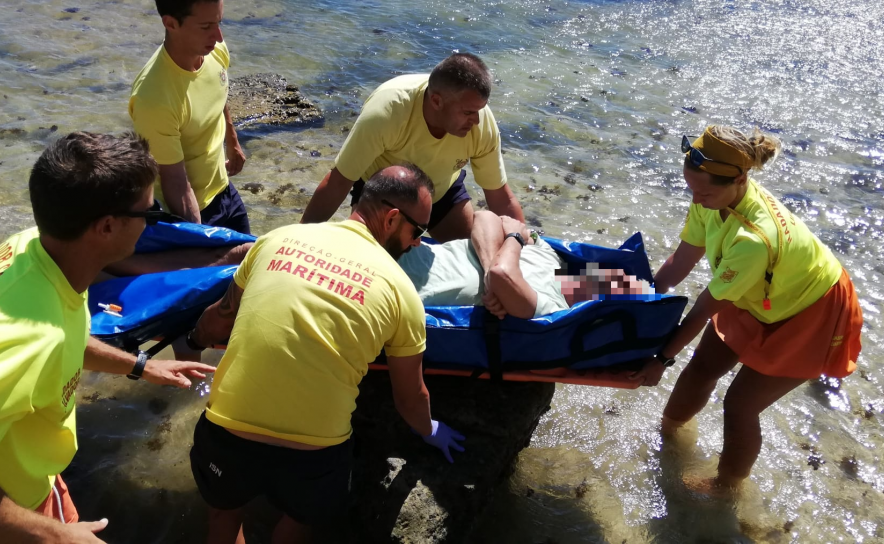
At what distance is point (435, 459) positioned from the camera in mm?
3328

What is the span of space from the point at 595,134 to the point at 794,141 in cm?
245

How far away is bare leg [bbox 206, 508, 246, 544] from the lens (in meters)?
2.88

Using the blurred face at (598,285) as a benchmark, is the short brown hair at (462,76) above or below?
above

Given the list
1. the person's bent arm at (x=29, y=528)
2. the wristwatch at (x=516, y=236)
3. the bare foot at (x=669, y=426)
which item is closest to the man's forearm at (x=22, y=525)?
the person's bent arm at (x=29, y=528)

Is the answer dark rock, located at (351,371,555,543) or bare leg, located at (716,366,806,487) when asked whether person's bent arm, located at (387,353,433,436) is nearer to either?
dark rock, located at (351,371,555,543)

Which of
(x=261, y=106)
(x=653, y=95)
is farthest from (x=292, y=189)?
(x=653, y=95)

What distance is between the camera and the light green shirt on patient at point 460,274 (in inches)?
143

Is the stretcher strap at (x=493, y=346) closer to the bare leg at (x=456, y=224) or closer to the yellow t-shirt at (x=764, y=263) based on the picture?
the yellow t-shirt at (x=764, y=263)

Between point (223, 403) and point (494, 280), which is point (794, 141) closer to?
point (494, 280)

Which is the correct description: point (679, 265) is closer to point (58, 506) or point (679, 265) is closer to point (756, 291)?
point (756, 291)

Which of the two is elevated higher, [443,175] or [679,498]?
[443,175]

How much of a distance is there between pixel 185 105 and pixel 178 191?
45 cm

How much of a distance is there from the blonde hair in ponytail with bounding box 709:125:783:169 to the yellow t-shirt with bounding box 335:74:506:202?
1.48 meters

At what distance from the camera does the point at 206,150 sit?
393 centimetres
